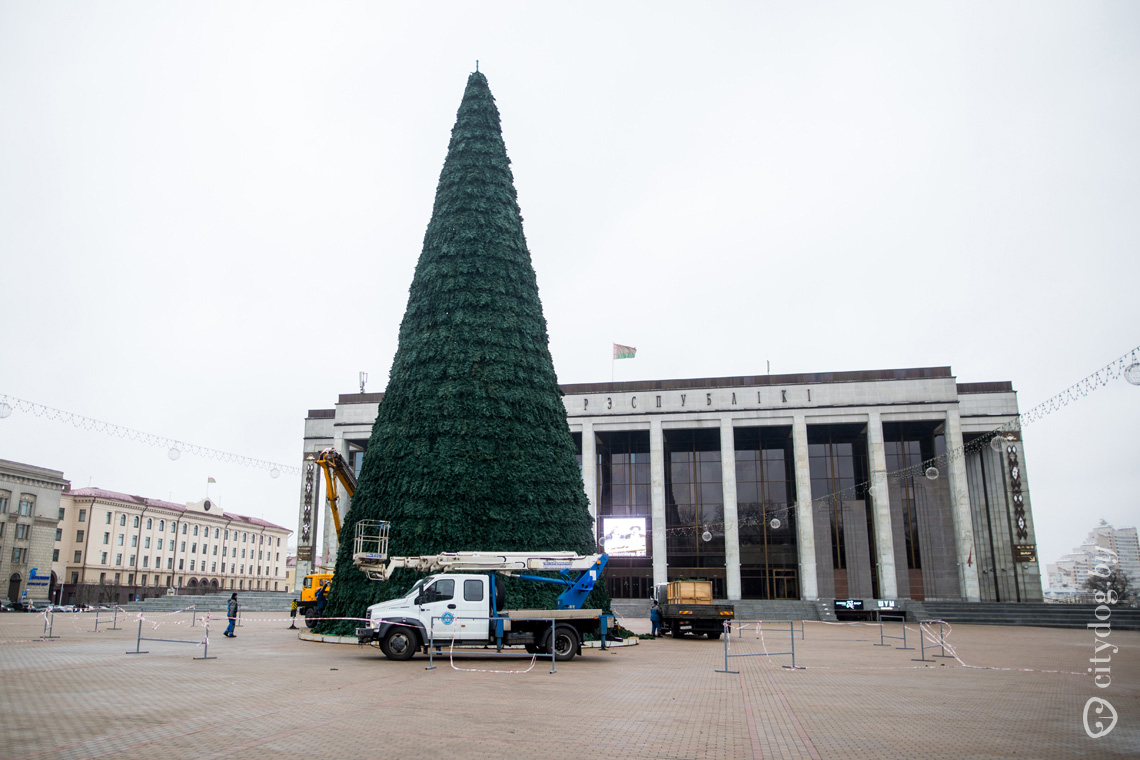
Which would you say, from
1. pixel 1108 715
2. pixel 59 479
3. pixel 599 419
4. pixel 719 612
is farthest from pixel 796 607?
pixel 59 479

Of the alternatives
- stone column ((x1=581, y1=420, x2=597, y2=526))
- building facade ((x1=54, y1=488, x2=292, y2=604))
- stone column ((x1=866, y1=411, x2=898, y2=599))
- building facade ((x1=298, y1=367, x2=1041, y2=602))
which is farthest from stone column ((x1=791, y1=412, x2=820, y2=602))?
building facade ((x1=54, y1=488, x2=292, y2=604))

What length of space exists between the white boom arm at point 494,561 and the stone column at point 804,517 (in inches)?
1245

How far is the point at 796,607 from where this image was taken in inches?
1796

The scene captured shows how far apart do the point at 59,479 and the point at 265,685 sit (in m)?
72.8

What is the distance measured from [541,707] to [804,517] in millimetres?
39835

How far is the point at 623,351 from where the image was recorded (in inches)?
2018

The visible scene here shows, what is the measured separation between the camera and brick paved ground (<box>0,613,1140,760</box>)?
27.7 feet

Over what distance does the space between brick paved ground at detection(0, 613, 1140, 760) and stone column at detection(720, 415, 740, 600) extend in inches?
1129

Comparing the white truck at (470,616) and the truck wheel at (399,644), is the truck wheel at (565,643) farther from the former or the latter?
the truck wheel at (399,644)

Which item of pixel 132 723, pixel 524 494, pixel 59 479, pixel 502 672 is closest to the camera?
pixel 132 723

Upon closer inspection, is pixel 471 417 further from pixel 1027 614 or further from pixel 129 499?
pixel 129 499

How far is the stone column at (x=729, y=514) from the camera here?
158ft

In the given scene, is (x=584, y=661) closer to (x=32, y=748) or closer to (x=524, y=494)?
(x=524, y=494)

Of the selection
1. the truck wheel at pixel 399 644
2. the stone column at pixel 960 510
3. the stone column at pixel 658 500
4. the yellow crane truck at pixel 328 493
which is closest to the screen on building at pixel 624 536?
the stone column at pixel 658 500
